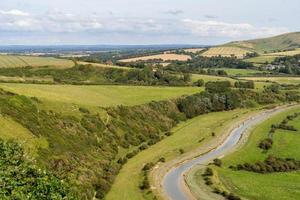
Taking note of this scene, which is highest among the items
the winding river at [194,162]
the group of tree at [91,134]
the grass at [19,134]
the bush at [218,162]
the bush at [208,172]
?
the grass at [19,134]

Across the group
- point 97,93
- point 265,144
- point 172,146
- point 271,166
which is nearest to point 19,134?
point 172,146

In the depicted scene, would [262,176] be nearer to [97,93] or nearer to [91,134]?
[91,134]

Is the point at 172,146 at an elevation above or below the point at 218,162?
below

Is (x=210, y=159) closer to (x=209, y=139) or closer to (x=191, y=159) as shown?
(x=191, y=159)

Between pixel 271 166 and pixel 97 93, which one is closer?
pixel 271 166

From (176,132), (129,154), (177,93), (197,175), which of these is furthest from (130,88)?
(197,175)

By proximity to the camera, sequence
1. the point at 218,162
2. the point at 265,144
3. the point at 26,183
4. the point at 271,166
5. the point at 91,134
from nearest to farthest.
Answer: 1. the point at 26,183
2. the point at 271,166
3. the point at 218,162
4. the point at 91,134
5. the point at 265,144

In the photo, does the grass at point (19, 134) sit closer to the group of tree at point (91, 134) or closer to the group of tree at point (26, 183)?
the group of tree at point (91, 134)

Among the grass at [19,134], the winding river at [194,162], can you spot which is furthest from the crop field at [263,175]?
the grass at [19,134]
